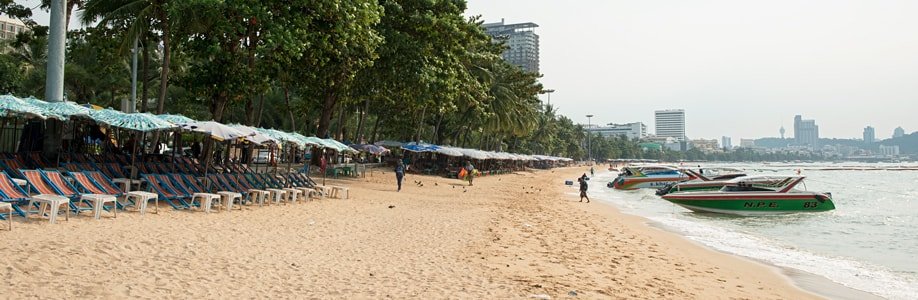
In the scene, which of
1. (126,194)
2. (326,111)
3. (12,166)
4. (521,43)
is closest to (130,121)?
(126,194)

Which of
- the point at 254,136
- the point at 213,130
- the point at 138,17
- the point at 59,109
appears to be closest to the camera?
the point at 59,109

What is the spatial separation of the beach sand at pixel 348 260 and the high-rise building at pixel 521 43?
536ft

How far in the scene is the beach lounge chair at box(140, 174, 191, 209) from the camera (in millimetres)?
11681

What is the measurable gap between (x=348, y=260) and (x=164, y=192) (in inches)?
243

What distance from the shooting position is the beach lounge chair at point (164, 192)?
11.7m

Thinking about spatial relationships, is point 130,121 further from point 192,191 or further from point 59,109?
point 192,191

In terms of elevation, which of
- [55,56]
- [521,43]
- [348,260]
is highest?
[521,43]

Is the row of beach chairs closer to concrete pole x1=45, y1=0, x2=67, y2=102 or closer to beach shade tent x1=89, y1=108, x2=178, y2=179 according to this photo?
beach shade tent x1=89, y1=108, x2=178, y2=179

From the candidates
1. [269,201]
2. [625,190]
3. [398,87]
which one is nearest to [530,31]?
[625,190]

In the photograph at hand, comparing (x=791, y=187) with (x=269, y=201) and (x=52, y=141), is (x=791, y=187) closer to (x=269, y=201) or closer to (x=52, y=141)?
(x=269, y=201)

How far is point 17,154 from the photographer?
41.0 feet

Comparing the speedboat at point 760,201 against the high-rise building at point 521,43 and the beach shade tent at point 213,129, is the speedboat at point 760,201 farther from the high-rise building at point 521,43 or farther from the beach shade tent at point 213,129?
the high-rise building at point 521,43

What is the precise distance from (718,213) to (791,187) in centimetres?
319

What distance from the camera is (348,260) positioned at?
788cm
